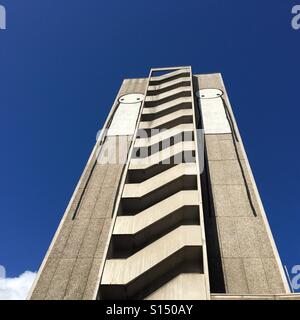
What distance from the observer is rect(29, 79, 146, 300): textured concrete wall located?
1401cm

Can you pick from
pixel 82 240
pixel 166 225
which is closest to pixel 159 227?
pixel 166 225

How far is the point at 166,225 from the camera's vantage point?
1514 cm

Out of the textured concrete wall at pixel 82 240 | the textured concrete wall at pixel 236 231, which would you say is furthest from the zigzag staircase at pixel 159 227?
the textured concrete wall at pixel 82 240

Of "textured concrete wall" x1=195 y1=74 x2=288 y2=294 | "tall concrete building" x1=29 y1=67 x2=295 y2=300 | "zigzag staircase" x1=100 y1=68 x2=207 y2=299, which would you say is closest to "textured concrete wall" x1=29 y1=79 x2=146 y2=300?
"tall concrete building" x1=29 y1=67 x2=295 y2=300

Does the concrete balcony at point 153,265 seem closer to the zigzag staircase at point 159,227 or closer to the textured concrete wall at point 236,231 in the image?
the zigzag staircase at point 159,227

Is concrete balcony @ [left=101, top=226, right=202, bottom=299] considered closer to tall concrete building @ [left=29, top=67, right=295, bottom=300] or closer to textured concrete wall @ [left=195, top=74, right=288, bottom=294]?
tall concrete building @ [left=29, top=67, right=295, bottom=300]

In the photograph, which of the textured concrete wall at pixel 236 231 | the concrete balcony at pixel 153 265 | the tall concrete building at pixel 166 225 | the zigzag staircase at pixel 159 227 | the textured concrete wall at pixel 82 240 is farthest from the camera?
the textured concrete wall at pixel 82 240

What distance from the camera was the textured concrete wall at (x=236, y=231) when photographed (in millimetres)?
13453

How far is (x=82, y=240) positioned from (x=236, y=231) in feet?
31.9

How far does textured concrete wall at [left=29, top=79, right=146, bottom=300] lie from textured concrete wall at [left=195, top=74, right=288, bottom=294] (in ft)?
22.1

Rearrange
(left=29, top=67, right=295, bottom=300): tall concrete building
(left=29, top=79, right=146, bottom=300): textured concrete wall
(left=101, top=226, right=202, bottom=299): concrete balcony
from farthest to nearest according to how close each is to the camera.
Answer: (left=29, top=79, right=146, bottom=300): textured concrete wall → (left=29, top=67, right=295, bottom=300): tall concrete building → (left=101, top=226, right=202, bottom=299): concrete balcony

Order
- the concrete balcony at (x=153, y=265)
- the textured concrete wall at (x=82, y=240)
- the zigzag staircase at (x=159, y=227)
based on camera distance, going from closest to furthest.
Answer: the concrete balcony at (x=153, y=265) < the zigzag staircase at (x=159, y=227) < the textured concrete wall at (x=82, y=240)

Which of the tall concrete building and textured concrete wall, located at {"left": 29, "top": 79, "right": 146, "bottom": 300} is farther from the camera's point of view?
textured concrete wall, located at {"left": 29, "top": 79, "right": 146, "bottom": 300}

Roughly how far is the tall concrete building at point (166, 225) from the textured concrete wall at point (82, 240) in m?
0.06
